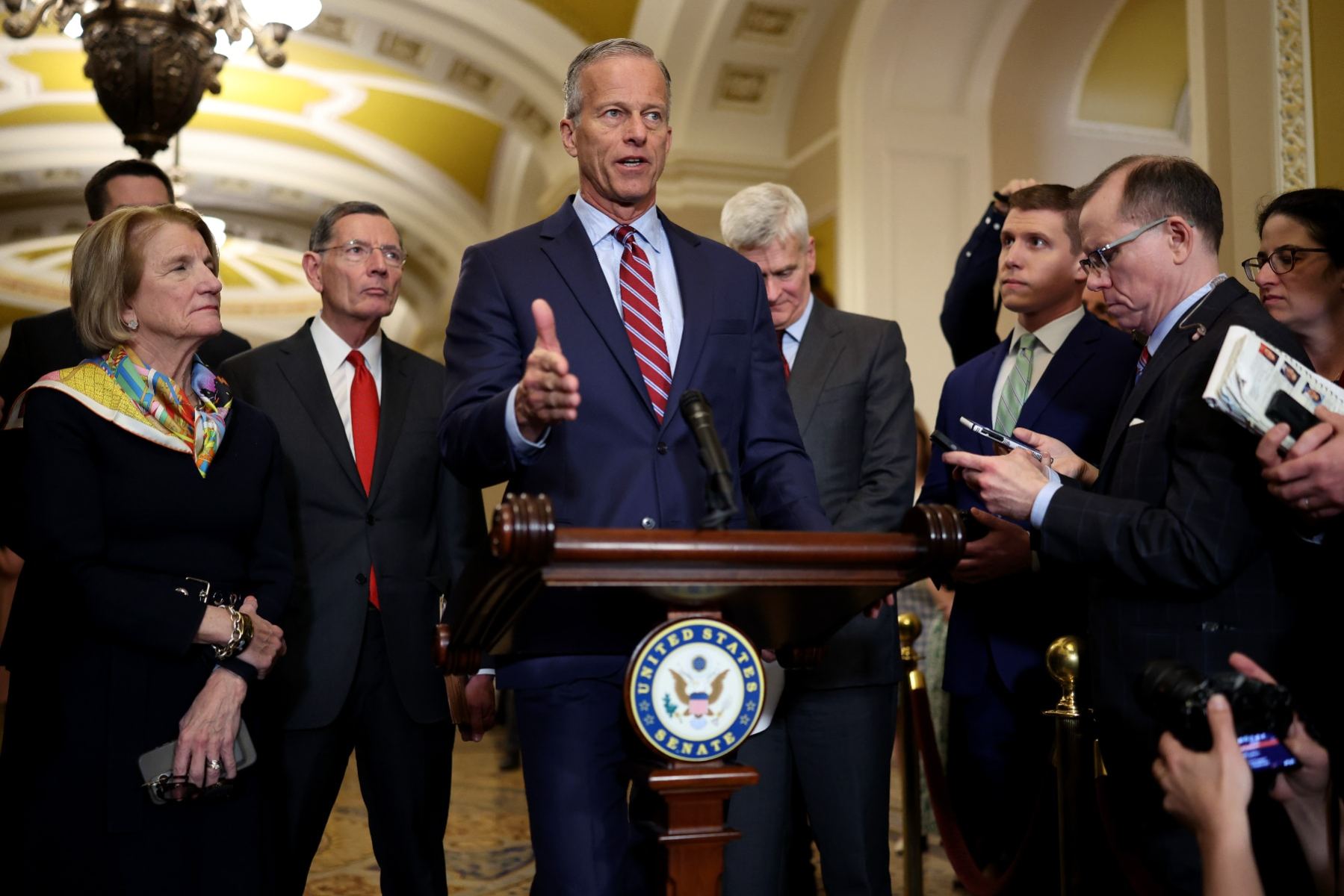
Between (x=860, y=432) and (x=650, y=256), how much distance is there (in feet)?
3.07

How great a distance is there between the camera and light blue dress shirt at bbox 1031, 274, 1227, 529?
212 cm

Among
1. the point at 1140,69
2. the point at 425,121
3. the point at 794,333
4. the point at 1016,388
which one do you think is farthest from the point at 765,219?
the point at 425,121

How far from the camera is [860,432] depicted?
9.49ft

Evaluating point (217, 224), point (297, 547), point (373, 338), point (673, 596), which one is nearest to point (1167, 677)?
point (673, 596)

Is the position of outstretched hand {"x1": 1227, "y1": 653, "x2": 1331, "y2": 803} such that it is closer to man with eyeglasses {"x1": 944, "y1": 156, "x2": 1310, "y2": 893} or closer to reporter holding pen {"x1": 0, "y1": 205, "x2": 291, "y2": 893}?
man with eyeglasses {"x1": 944, "y1": 156, "x2": 1310, "y2": 893}

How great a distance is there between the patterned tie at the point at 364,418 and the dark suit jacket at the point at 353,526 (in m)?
0.04

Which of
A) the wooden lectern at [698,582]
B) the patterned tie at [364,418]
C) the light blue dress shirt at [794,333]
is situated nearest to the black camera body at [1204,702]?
the wooden lectern at [698,582]

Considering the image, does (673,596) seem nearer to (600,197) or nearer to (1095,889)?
(600,197)

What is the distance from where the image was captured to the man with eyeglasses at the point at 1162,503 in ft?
6.47

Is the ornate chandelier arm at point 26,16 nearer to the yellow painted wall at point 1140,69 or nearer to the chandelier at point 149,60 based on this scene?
the chandelier at point 149,60

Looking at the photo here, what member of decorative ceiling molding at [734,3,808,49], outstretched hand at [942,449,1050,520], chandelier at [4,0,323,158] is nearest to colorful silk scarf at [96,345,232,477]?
outstretched hand at [942,449,1050,520]

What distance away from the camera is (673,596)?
1.56 m

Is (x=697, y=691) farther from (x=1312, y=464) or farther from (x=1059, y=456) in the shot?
(x=1059, y=456)

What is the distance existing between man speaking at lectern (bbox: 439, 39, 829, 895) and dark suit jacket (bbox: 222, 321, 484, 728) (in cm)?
101
